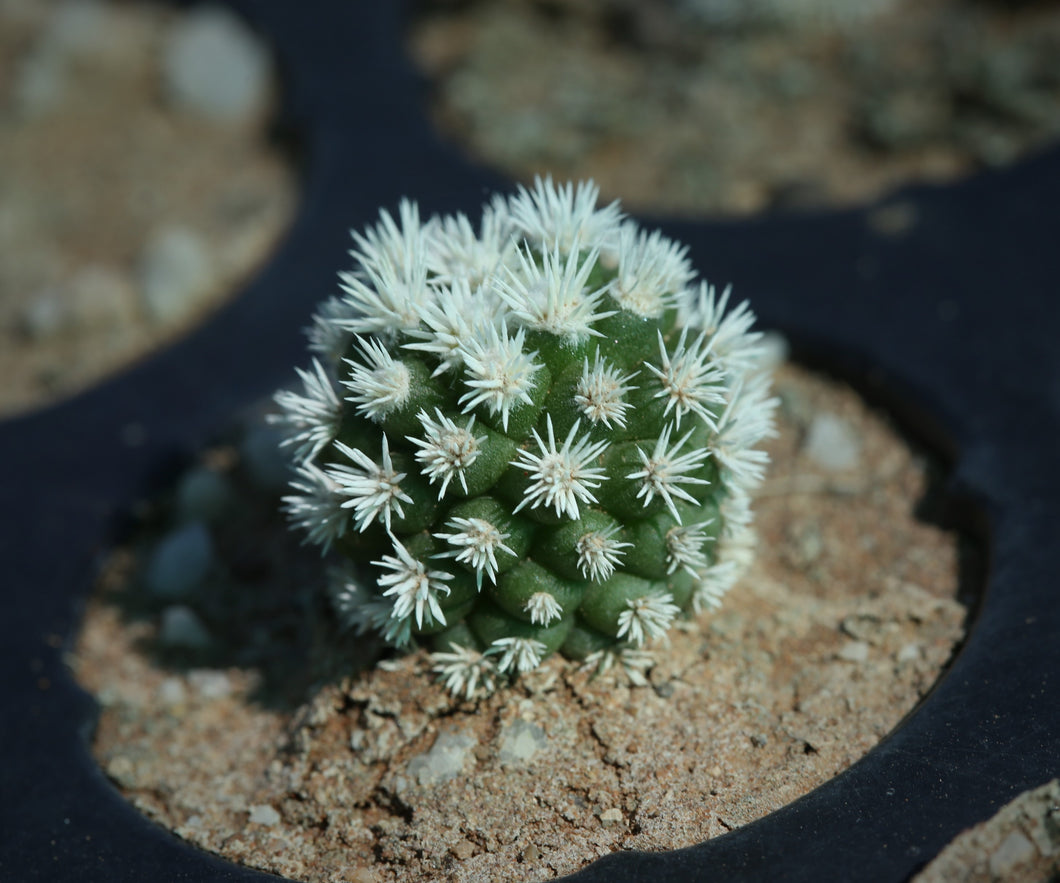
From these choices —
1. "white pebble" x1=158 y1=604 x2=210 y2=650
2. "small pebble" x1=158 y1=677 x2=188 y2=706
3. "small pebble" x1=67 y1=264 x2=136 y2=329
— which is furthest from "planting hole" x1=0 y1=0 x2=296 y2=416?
"small pebble" x1=158 y1=677 x2=188 y2=706

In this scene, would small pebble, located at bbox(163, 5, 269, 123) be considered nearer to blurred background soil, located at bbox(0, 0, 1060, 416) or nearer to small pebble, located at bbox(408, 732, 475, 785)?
blurred background soil, located at bbox(0, 0, 1060, 416)

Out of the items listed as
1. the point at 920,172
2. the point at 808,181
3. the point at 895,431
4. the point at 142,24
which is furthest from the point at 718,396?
the point at 142,24

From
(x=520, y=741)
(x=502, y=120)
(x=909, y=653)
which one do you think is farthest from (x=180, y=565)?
(x=502, y=120)

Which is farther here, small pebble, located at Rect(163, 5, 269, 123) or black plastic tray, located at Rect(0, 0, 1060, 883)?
small pebble, located at Rect(163, 5, 269, 123)

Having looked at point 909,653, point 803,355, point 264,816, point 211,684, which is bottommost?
point 264,816

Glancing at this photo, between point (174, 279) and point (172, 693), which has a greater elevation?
point (174, 279)

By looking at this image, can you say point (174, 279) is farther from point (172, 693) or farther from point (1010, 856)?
point (1010, 856)

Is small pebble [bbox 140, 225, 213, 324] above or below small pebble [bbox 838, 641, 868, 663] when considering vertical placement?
above
